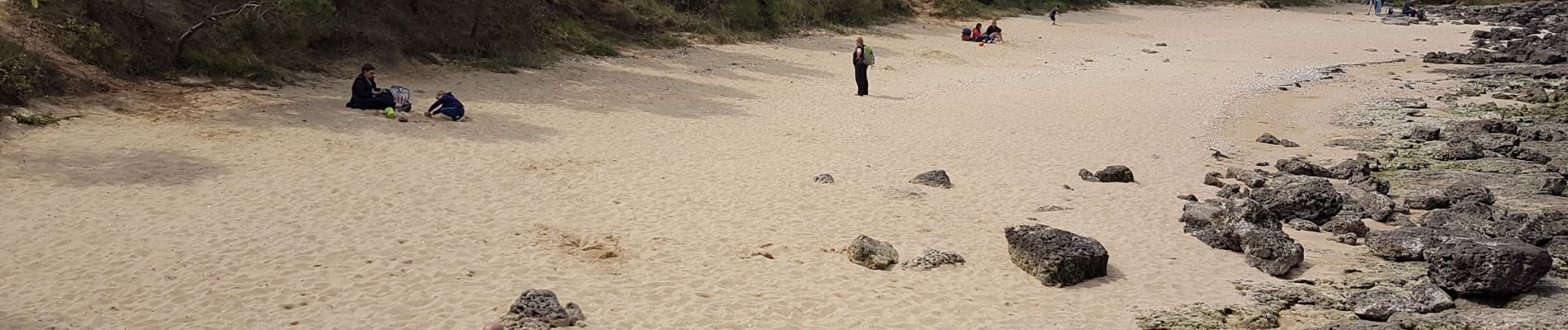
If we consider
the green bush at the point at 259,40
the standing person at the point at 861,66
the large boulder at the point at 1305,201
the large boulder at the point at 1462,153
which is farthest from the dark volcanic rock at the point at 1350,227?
the green bush at the point at 259,40

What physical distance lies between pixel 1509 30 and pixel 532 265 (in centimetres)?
4963

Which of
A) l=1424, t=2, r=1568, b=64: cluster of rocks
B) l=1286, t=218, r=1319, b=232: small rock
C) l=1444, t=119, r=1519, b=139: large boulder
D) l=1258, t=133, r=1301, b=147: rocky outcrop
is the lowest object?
l=1258, t=133, r=1301, b=147: rocky outcrop

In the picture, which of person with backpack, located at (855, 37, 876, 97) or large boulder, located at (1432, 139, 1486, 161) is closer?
large boulder, located at (1432, 139, 1486, 161)

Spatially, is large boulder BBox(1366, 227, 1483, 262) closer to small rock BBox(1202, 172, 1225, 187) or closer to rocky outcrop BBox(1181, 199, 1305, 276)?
rocky outcrop BBox(1181, 199, 1305, 276)

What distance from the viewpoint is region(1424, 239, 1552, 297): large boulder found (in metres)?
10.4

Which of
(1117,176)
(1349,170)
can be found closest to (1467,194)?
(1349,170)

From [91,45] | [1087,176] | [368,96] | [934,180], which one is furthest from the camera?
[91,45]

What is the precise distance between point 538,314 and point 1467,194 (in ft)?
42.0

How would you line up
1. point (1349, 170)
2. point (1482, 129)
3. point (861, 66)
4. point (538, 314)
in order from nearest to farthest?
point (538, 314), point (1349, 170), point (1482, 129), point (861, 66)

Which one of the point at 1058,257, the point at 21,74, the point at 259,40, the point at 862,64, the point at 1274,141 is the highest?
the point at 259,40

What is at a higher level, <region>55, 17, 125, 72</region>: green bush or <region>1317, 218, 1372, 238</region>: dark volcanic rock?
<region>55, 17, 125, 72</region>: green bush

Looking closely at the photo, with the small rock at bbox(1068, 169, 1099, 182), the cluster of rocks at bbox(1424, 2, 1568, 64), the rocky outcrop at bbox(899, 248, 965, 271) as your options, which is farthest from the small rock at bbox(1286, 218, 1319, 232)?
the cluster of rocks at bbox(1424, 2, 1568, 64)

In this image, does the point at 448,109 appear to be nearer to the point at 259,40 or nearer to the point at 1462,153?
the point at 259,40

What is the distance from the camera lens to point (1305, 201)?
47.0 ft
